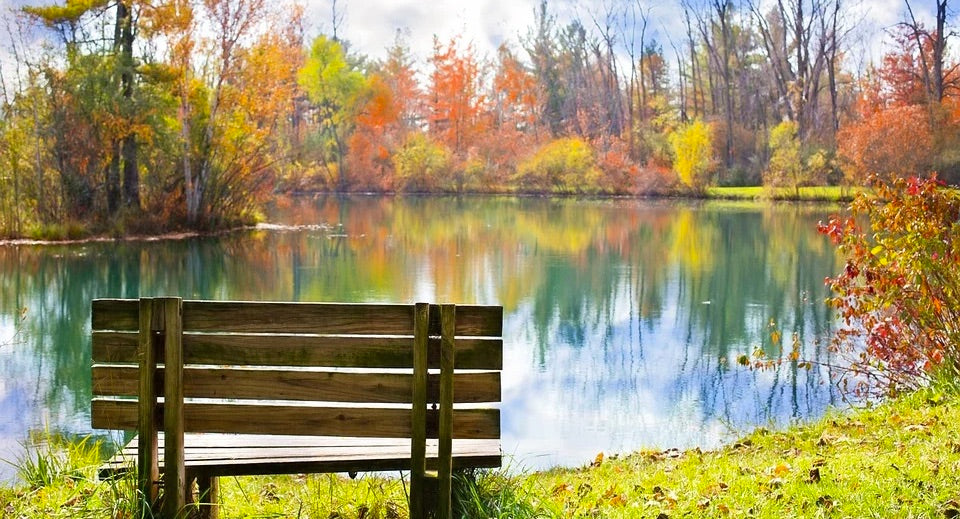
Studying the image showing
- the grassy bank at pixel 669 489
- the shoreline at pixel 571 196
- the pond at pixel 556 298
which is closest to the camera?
the grassy bank at pixel 669 489

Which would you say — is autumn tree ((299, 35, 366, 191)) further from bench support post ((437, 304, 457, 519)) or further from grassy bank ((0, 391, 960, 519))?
bench support post ((437, 304, 457, 519))

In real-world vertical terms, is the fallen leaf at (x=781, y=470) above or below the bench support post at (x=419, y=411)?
below

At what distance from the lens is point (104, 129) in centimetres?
2381

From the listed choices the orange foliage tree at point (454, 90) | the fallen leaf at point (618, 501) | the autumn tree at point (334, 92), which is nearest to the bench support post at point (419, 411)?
the fallen leaf at point (618, 501)

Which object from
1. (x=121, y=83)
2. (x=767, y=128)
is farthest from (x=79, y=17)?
(x=767, y=128)

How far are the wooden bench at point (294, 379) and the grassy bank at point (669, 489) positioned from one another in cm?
29

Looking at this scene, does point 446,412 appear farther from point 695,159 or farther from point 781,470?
point 695,159

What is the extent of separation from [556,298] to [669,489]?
36.1 feet

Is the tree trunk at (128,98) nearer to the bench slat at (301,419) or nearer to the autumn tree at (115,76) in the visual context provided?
the autumn tree at (115,76)

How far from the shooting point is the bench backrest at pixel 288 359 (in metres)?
3.69

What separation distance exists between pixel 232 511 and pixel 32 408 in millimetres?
4660

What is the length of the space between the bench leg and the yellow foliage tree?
154ft

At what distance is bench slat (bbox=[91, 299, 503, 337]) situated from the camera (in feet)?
12.1

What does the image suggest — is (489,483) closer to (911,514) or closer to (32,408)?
(911,514)
